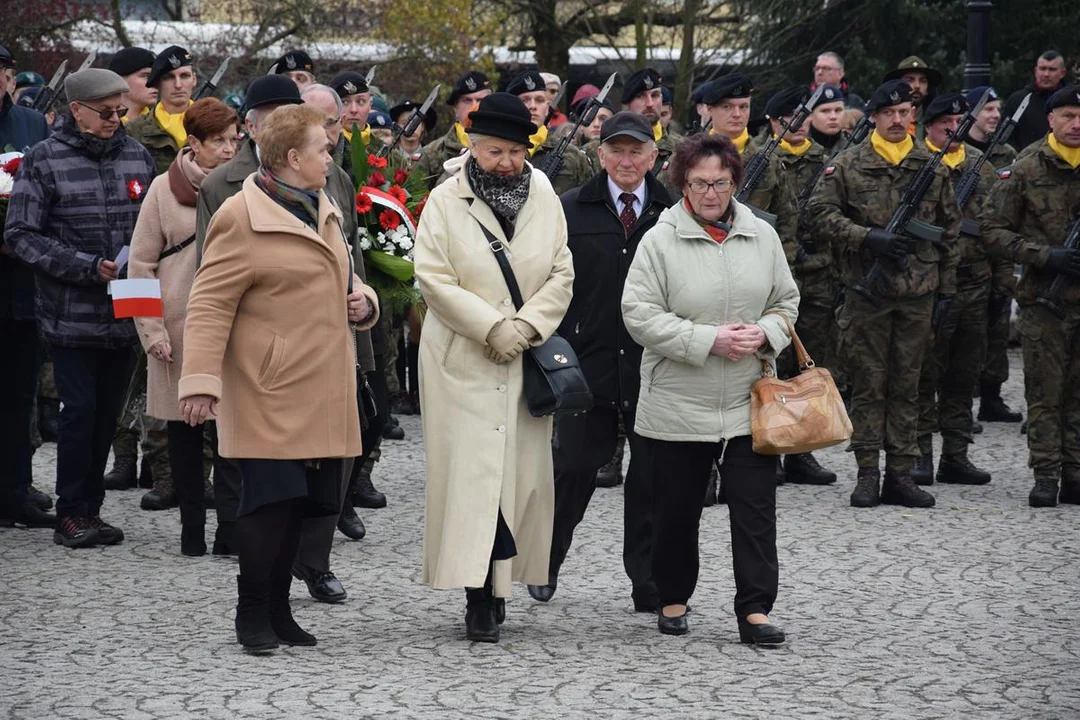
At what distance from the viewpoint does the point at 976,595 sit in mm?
7773

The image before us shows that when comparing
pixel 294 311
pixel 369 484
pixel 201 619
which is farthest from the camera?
pixel 369 484

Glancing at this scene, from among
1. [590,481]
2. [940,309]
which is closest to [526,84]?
[940,309]

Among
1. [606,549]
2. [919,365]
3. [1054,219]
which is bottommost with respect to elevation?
[606,549]

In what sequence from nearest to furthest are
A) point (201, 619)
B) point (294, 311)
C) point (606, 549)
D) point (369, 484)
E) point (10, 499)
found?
point (294, 311) → point (201, 619) → point (606, 549) → point (10, 499) → point (369, 484)

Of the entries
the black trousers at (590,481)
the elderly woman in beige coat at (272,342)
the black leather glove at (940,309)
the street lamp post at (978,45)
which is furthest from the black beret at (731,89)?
the street lamp post at (978,45)

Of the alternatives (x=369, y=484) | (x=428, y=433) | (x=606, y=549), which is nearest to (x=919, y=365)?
(x=606, y=549)

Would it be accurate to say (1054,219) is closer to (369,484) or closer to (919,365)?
(919,365)

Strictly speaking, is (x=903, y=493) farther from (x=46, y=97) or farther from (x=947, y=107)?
(x=46, y=97)

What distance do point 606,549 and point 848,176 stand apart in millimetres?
2787

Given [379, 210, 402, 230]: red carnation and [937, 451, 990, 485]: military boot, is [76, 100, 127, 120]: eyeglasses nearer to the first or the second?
[379, 210, 402, 230]: red carnation

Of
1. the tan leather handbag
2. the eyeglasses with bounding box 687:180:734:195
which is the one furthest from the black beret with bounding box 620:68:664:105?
the tan leather handbag

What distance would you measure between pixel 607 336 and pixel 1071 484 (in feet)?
12.3

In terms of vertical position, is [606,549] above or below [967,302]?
below

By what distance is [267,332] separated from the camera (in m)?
6.60
